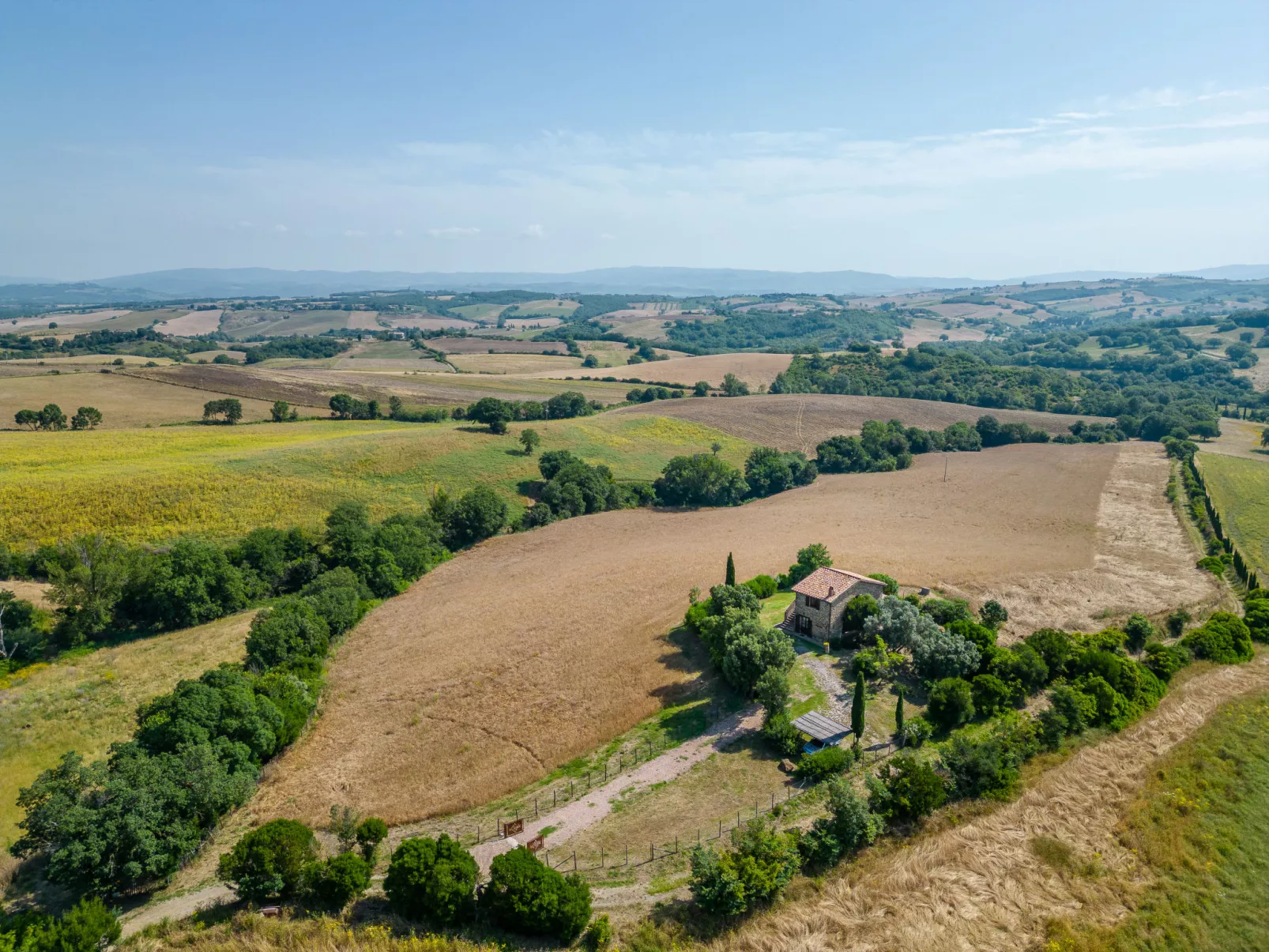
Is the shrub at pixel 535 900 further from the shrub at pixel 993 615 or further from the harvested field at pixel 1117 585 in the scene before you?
the harvested field at pixel 1117 585

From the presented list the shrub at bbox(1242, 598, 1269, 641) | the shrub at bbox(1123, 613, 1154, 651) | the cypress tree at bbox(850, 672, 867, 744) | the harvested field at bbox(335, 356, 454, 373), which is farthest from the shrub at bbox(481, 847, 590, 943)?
the harvested field at bbox(335, 356, 454, 373)

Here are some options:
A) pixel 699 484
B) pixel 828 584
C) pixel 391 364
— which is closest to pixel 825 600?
pixel 828 584

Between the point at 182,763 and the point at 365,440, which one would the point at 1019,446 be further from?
the point at 182,763

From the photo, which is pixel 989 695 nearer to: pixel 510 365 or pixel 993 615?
pixel 993 615

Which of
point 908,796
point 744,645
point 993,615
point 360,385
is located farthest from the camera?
point 360,385

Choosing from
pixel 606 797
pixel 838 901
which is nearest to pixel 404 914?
pixel 606 797

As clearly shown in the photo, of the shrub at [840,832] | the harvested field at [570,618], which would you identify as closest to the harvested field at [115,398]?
the harvested field at [570,618]

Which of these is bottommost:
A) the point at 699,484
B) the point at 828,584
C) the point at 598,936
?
the point at 598,936
